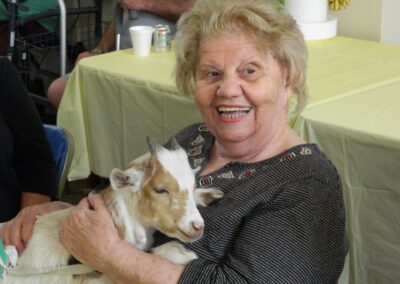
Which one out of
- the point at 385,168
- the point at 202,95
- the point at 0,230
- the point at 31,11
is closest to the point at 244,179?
the point at 202,95

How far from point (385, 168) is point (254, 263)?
0.71 m

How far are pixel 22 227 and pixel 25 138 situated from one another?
0.38 metres

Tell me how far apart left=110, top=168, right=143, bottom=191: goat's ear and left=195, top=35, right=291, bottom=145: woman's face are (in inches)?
10.4

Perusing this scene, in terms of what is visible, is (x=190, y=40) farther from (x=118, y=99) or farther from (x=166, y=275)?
(x=118, y=99)

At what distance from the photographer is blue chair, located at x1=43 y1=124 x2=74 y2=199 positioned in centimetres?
200

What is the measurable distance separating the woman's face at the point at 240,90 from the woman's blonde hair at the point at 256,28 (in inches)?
0.7

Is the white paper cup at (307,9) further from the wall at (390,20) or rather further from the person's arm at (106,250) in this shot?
the person's arm at (106,250)

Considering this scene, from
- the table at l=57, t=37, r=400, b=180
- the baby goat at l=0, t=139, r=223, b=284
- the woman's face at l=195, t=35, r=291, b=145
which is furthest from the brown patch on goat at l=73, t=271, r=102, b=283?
the table at l=57, t=37, r=400, b=180

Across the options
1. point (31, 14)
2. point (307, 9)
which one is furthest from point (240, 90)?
point (31, 14)

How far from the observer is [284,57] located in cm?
141

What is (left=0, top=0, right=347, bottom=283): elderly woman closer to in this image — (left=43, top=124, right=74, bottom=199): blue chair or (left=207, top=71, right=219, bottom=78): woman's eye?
(left=207, top=71, right=219, bottom=78): woman's eye

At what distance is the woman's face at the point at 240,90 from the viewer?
4.51 feet

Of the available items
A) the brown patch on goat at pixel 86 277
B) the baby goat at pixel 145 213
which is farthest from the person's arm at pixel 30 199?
the brown patch on goat at pixel 86 277

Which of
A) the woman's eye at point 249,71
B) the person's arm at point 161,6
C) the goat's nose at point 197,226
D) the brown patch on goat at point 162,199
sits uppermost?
the person's arm at point 161,6
